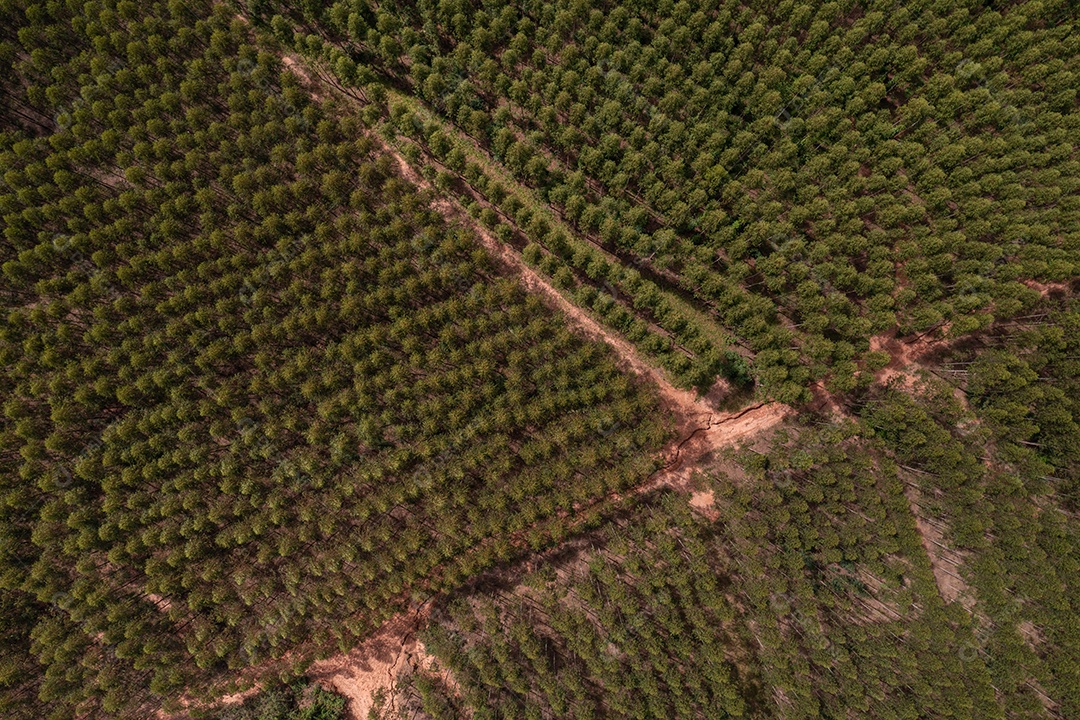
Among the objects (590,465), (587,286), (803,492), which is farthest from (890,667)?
(587,286)

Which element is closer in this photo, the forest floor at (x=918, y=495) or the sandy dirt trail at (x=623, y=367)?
the forest floor at (x=918, y=495)

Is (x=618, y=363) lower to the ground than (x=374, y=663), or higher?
higher

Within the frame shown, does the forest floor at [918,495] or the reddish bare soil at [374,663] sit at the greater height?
the forest floor at [918,495]

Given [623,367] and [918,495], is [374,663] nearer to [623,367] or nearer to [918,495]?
[623,367]

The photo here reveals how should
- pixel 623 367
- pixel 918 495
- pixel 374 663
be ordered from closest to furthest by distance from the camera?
pixel 918 495
pixel 374 663
pixel 623 367

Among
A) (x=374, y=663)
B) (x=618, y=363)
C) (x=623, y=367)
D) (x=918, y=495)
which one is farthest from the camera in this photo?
(x=623, y=367)

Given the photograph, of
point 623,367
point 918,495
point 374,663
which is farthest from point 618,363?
point 374,663

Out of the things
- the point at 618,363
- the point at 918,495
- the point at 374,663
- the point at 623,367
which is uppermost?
the point at 918,495

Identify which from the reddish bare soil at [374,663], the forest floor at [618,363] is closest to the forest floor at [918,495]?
the forest floor at [618,363]

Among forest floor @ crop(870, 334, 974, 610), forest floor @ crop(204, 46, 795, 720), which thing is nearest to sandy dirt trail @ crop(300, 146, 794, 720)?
forest floor @ crop(204, 46, 795, 720)

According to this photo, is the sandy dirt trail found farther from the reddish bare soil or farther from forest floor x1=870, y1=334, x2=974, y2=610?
forest floor x1=870, y1=334, x2=974, y2=610

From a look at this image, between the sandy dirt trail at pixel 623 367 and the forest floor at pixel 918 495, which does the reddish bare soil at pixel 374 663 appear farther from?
the forest floor at pixel 918 495
